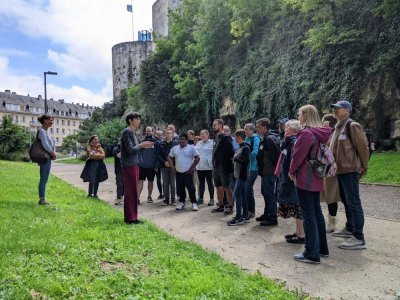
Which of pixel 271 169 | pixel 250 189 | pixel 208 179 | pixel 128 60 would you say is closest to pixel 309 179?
pixel 271 169

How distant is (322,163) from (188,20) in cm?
3178

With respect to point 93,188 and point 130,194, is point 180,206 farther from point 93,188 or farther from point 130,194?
point 93,188

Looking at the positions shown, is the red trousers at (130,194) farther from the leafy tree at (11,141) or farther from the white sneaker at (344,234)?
the leafy tree at (11,141)

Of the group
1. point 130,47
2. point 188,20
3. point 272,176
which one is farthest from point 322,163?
point 130,47

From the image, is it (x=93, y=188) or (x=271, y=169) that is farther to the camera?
(x=93, y=188)

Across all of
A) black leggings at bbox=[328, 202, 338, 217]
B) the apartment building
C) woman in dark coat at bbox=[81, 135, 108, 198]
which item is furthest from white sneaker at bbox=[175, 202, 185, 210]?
the apartment building

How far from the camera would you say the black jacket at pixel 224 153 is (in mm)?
8781

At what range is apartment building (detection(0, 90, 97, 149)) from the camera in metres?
105

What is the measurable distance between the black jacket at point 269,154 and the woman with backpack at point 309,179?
7.00 ft

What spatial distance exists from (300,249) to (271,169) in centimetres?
200

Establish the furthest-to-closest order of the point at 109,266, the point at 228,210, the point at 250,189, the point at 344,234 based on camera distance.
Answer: the point at 228,210 → the point at 250,189 → the point at 344,234 → the point at 109,266

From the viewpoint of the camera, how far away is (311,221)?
525cm

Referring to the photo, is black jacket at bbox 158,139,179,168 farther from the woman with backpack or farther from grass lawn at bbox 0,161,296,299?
the woman with backpack

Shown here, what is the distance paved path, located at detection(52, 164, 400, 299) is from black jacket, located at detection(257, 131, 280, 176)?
3.68ft
